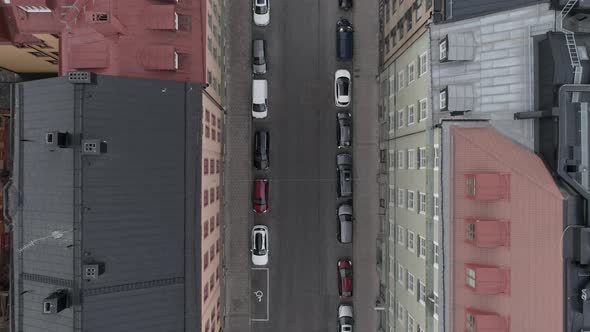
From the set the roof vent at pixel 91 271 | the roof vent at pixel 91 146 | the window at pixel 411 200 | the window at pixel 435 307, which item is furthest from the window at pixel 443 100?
the roof vent at pixel 91 271

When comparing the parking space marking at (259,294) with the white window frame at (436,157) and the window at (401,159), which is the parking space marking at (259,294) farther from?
the white window frame at (436,157)

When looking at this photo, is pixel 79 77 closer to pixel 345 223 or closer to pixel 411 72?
pixel 411 72

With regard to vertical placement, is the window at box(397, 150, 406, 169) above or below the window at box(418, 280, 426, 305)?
above

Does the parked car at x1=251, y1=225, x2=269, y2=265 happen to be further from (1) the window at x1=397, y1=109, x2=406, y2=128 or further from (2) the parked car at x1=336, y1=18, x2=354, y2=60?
(2) the parked car at x1=336, y1=18, x2=354, y2=60

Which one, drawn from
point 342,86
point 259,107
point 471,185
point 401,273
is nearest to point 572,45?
point 471,185

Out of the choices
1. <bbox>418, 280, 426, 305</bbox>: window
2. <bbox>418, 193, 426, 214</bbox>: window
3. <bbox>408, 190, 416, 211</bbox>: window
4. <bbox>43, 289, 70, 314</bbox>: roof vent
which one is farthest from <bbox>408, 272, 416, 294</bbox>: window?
<bbox>43, 289, 70, 314</bbox>: roof vent

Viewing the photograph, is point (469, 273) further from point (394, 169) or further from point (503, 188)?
point (394, 169)
